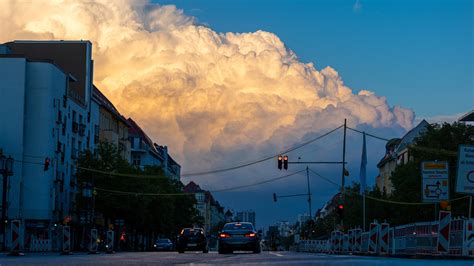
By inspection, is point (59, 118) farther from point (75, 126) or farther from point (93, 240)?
point (93, 240)

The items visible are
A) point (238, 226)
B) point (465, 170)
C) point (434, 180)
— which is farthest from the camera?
point (238, 226)

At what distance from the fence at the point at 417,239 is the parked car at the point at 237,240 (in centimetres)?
453

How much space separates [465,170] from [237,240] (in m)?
16.0

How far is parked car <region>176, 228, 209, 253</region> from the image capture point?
57406 mm

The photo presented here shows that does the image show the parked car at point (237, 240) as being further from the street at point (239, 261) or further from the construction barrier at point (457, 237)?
the construction barrier at point (457, 237)

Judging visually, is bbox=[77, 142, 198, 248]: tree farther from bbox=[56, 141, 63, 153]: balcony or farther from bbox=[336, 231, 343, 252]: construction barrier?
bbox=[336, 231, 343, 252]: construction barrier

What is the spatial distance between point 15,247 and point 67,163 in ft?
171

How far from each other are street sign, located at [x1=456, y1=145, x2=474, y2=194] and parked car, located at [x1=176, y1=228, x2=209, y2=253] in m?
31.8

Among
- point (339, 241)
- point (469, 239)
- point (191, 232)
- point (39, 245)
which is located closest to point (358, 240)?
point (339, 241)

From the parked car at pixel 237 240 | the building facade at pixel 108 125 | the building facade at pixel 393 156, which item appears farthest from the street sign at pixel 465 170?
the building facade at pixel 393 156

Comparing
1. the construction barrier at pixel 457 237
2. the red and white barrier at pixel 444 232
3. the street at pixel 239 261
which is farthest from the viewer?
the red and white barrier at pixel 444 232

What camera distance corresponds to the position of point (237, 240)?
135 feet

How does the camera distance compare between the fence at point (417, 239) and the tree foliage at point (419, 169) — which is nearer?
the fence at point (417, 239)

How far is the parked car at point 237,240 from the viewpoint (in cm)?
4103
